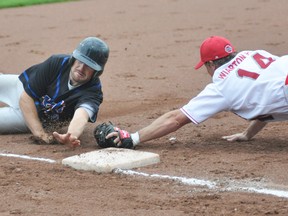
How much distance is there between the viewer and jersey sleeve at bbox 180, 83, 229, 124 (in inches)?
225

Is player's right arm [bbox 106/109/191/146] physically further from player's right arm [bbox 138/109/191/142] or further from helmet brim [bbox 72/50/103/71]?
helmet brim [bbox 72/50/103/71]

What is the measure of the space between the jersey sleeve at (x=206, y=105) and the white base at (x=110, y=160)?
1.50 ft

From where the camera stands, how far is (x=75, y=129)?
19.4 ft

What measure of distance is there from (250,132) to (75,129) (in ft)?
4.42

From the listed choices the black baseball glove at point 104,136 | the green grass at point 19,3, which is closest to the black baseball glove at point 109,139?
the black baseball glove at point 104,136

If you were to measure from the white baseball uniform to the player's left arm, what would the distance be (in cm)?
78

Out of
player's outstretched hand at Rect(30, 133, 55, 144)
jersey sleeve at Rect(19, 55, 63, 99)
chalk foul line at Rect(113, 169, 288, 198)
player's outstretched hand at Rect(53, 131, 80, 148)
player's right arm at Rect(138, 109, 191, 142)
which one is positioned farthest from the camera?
jersey sleeve at Rect(19, 55, 63, 99)

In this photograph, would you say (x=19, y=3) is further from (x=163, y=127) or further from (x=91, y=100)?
(x=163, y=127)

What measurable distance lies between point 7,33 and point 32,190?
7.77 meters

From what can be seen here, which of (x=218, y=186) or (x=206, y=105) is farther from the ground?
(x=206, y=105)

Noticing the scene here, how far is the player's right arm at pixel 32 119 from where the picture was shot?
620 centimetres

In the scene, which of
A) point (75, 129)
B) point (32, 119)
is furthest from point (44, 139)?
point (75, 129)

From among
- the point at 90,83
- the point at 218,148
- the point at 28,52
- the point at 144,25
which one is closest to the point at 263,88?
the point at 218,148

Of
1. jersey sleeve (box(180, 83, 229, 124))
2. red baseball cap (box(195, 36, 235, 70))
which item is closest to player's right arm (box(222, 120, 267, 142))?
jersey sleeve (box(180, 83, 229, 124))
